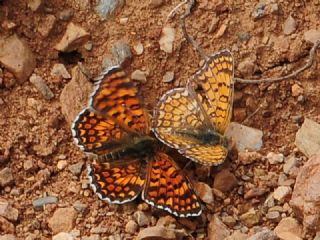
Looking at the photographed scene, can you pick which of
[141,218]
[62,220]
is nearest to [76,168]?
[62,220]

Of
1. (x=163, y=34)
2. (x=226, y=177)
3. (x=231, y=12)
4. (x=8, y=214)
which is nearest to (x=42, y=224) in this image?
(x=8, y=214)

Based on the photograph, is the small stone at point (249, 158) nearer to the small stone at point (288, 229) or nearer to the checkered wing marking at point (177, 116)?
the checkered wing marking at point (177, 116)

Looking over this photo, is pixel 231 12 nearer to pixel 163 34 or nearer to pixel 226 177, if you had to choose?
pixel 163 34

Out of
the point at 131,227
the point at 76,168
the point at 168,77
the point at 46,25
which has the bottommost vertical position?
the point at 131,227

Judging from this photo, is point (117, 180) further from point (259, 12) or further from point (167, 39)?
point (259, 12)

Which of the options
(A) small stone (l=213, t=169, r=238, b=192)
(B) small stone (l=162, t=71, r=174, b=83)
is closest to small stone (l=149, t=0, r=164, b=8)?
(B) small stone (l=162, t=71, r=174, b=83)
